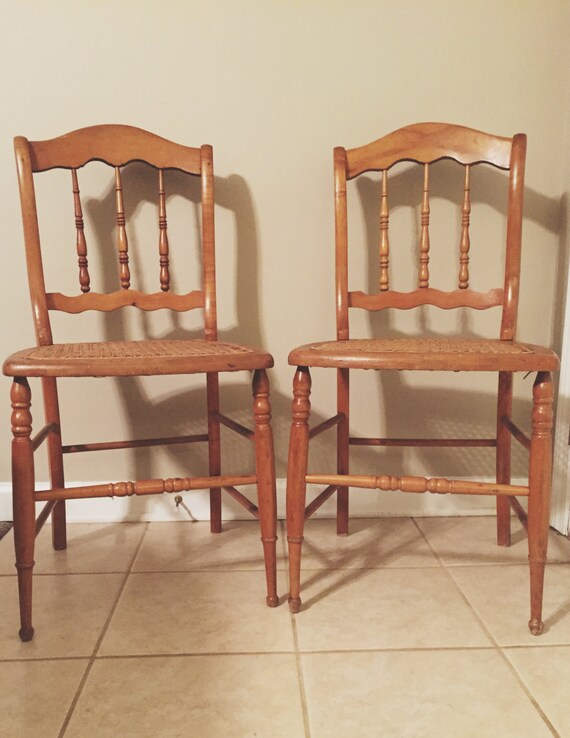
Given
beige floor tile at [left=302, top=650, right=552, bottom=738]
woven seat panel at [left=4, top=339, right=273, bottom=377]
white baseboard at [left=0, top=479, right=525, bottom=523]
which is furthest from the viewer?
white baseboard at [left=0, top=479, right=525, bottom=523]

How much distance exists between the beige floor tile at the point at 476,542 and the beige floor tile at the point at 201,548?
37cm

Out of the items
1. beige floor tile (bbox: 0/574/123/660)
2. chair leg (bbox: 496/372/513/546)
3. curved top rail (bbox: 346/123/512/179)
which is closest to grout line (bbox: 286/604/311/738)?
beige floor tile (bbox: 0/574/123/660)

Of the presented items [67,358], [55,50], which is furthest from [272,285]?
[55,50]

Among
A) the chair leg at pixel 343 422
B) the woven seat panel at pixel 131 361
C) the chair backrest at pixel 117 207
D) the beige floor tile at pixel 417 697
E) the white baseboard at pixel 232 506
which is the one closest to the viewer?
the beige floor tile at pixel 417 697

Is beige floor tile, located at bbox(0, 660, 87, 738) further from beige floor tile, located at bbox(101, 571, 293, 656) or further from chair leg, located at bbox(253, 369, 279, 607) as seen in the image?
chair leg, located at bbox(253, 369, 279, 607)

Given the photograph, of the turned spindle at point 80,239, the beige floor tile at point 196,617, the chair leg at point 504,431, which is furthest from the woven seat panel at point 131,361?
the chair leg at point 504,431

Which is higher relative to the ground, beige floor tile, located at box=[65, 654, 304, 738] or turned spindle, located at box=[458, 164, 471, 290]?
turned spindle, located at box=[458, 164, 471, 290]

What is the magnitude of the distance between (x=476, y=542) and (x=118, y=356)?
3.03ft

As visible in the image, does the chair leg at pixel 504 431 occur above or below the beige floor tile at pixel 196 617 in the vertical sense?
above

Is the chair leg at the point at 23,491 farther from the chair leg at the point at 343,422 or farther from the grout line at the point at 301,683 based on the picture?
the chair leg at the point at 343,422

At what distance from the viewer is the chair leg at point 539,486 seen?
96 cm

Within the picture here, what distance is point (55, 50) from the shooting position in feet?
4.26

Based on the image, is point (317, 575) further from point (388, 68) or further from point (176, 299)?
point (388, 68)

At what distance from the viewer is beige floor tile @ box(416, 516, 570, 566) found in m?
1.25
